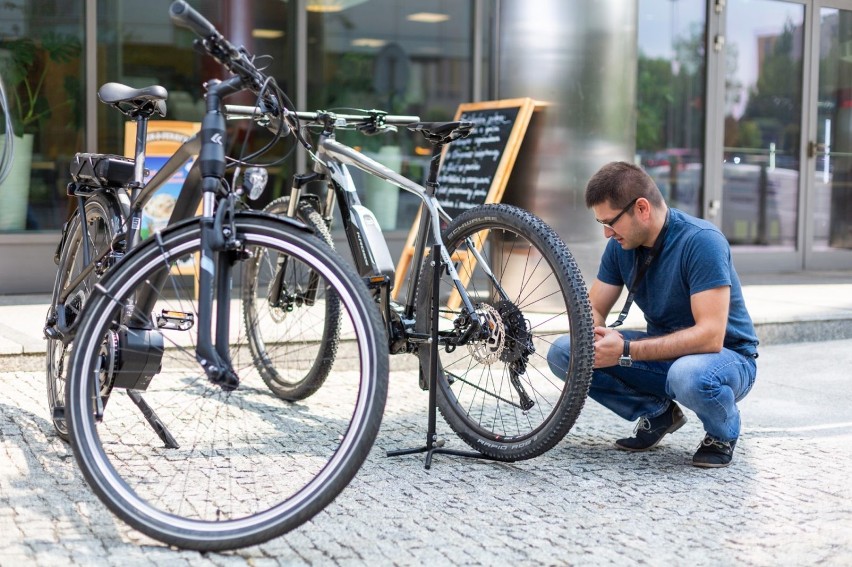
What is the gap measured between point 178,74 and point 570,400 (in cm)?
514

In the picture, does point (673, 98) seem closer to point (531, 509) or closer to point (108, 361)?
point (531, 509)

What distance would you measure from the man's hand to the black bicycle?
2.74ft

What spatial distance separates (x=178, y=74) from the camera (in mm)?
7695

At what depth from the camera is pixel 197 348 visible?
2771 millimetres

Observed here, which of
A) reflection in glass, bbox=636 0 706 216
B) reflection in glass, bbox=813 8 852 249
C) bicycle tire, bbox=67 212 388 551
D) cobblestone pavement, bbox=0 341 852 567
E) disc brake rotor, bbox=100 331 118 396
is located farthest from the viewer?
reflection in glass, bbox=813 8 852 249

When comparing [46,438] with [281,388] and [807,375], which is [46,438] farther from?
[807,375]

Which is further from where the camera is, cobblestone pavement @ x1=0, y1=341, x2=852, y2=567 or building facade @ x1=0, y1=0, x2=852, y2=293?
building facade @ x1=0, y1=0, x2=852, y2=293

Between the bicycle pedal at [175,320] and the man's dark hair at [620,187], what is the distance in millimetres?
1453

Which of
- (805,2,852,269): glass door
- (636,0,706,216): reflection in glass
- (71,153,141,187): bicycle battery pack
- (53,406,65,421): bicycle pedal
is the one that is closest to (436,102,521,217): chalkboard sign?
(71,153,141,187): bicycle battery pack

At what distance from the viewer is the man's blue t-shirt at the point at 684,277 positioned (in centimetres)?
368

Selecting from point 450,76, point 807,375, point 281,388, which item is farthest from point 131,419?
point 450,76

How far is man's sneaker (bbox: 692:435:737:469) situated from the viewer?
3.75 meters

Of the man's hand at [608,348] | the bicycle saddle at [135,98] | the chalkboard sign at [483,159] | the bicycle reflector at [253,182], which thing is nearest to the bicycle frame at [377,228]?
the bicycle reflector at [253,182]

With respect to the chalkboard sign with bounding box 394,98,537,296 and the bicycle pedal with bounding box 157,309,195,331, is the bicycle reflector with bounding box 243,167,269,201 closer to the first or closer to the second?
the bicycle pedal with bounding box 157,309,195,331
